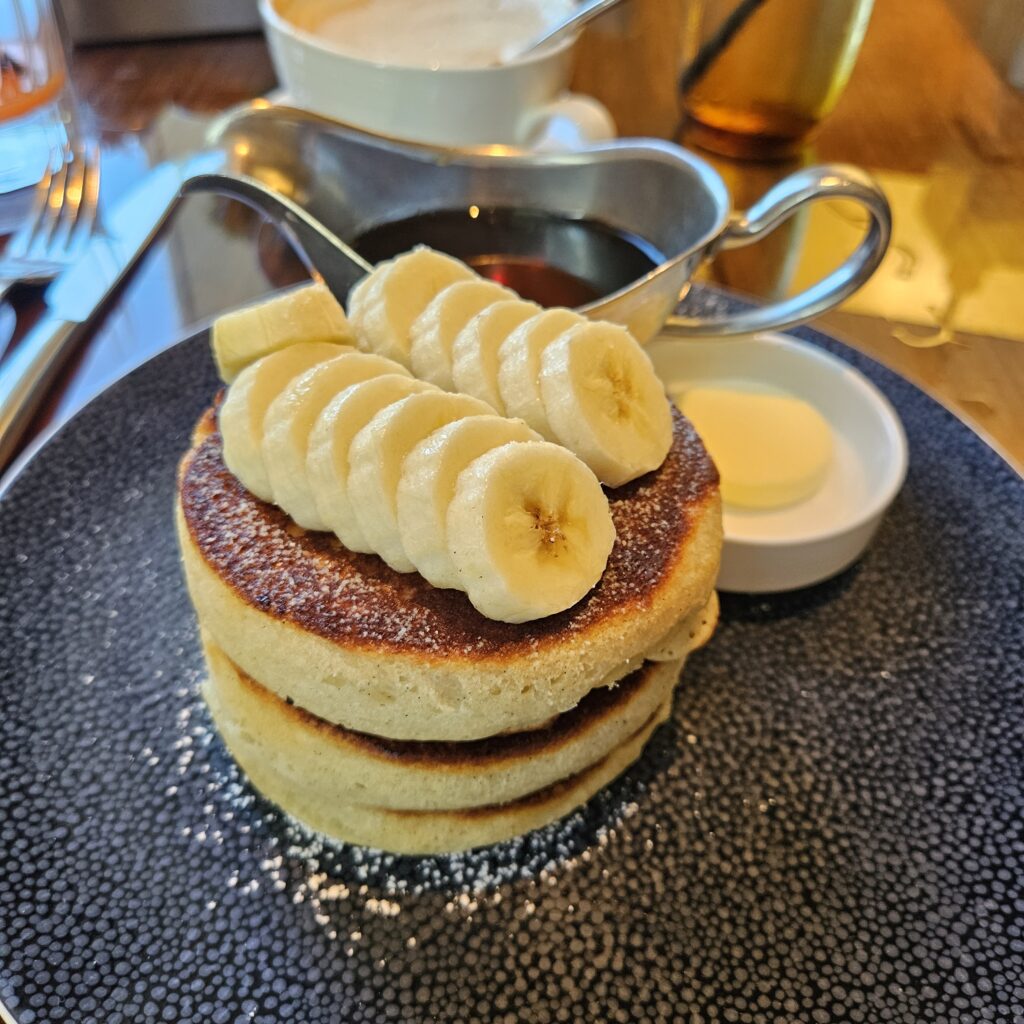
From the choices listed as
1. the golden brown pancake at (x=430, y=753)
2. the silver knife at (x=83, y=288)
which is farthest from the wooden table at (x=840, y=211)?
the golden brown pancake at (x=430, y=753)

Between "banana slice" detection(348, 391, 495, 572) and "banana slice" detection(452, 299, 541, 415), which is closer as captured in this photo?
"banana slice" detection(348, 391, 495, 572)

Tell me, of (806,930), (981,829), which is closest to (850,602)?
(981,829)

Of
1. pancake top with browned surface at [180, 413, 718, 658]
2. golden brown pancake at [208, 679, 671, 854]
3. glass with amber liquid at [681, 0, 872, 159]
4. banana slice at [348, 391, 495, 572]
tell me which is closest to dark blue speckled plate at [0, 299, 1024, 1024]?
golden brown pancake at [208, 679, 671, 854]

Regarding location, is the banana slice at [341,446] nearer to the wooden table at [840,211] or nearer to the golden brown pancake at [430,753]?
the golden brown pancake at [430,753]

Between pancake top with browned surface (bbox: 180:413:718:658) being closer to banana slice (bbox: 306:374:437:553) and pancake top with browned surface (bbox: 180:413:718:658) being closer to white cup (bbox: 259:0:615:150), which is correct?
banana slice (bbox: 306:374:437:553)

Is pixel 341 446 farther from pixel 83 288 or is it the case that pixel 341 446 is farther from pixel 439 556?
→ pixel 83 288

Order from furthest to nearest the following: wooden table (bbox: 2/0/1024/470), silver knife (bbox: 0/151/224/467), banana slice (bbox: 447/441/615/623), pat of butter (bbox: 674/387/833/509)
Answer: wooden table (bbox: 2/0/1024/470), silver knife (bbox: 0/151/224/467), pat of butter (bbox: 674/387/833/509), banana slice (bbox: 447/441/615/623)

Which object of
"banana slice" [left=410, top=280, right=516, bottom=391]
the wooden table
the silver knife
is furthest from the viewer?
the wooden table

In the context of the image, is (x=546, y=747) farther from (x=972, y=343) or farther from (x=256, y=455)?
(x=972, y=343)
